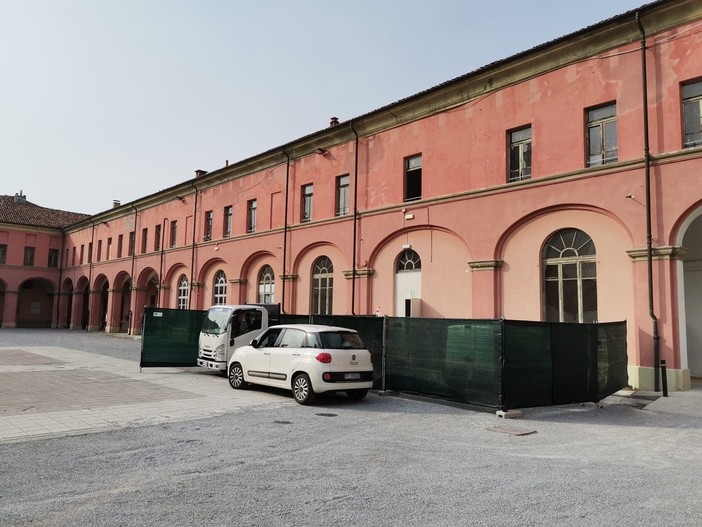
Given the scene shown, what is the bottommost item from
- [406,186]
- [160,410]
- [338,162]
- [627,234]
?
[160,410]

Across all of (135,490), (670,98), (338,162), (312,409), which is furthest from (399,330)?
(338,162)

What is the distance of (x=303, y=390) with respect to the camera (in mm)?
10828

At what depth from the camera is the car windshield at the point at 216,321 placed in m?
15.3

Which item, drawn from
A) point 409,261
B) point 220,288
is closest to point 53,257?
point 220,288

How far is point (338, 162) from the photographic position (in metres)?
23.0

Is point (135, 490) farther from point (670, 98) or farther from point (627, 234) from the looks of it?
point (670, 98)

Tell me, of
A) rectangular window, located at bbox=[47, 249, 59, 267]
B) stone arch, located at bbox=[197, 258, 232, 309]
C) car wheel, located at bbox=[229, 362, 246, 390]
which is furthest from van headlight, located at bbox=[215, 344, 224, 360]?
rectangular window, located at bbox=[47, 249, 59, 267]

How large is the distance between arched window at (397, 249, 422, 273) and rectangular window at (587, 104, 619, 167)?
22.1ft

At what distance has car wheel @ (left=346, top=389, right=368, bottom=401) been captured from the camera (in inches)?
447

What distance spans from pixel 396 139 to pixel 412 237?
159 inches

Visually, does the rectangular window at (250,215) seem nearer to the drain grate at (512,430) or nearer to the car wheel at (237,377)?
the car wheel at (237,377)

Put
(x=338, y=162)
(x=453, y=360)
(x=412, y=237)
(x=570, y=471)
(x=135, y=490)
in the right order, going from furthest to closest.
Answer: (x=338, y=162)
(x=412, y=237)
(x=453, y=360)
(x=570, y=471)
(x=135, y=490)

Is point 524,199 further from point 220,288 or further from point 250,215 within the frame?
point 220,288

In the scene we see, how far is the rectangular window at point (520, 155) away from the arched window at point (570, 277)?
234 cm
